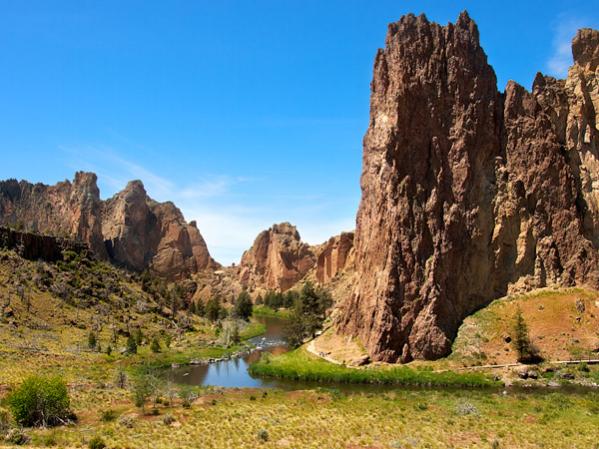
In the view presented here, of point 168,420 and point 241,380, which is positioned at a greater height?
point 241,380

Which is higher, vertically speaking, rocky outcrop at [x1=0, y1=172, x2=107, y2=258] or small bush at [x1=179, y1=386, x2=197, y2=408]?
rocky outcrop at [x1=0, y1=172, x2=107, y2=258]

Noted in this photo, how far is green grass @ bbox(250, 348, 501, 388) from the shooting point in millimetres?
57250

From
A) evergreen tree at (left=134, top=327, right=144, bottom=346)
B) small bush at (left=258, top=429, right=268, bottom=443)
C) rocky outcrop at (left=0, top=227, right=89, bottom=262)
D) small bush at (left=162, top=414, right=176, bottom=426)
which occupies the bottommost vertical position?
small bush at (left=258, top=429, right=268, bottom=443)

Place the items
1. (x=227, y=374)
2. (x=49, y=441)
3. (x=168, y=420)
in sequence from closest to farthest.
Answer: (x=49, y=441)
(x=168, y=420)
(x=227, y=374)

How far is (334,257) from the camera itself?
568 ft

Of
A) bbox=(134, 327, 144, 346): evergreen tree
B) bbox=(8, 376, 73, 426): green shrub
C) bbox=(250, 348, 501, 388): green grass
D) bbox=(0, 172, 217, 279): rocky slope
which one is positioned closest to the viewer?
bbox=(8, 376, 73, 426): green shrub

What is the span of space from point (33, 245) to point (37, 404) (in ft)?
238

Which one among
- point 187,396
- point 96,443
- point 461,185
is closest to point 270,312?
point 461,185

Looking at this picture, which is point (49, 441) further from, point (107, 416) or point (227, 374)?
point (227, 374)

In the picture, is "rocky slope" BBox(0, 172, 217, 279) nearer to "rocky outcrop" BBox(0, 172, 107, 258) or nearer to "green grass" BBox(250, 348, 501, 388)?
"rocky outcrop" BBox(0, 172, 107, 258)

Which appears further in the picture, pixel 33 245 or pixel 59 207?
pixel 59 207

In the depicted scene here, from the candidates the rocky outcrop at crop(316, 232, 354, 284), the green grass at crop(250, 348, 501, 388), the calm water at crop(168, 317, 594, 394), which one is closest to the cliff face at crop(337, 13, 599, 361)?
the green grass at crop(250, 348, 501, 388)

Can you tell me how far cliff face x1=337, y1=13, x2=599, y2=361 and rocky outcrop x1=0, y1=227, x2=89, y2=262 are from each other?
207 ft

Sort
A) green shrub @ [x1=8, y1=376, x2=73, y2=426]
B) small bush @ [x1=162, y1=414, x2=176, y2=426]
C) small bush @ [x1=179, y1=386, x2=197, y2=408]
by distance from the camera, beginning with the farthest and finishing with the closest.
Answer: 1. small bush @ [x1=179, y1=386, x2=197, y2=408]
2. small bush @ [x1=162, y1=414, x2=176, y2=426]
3. green shrub @ [x1=8, y1=376, x2=73, y2=426]
